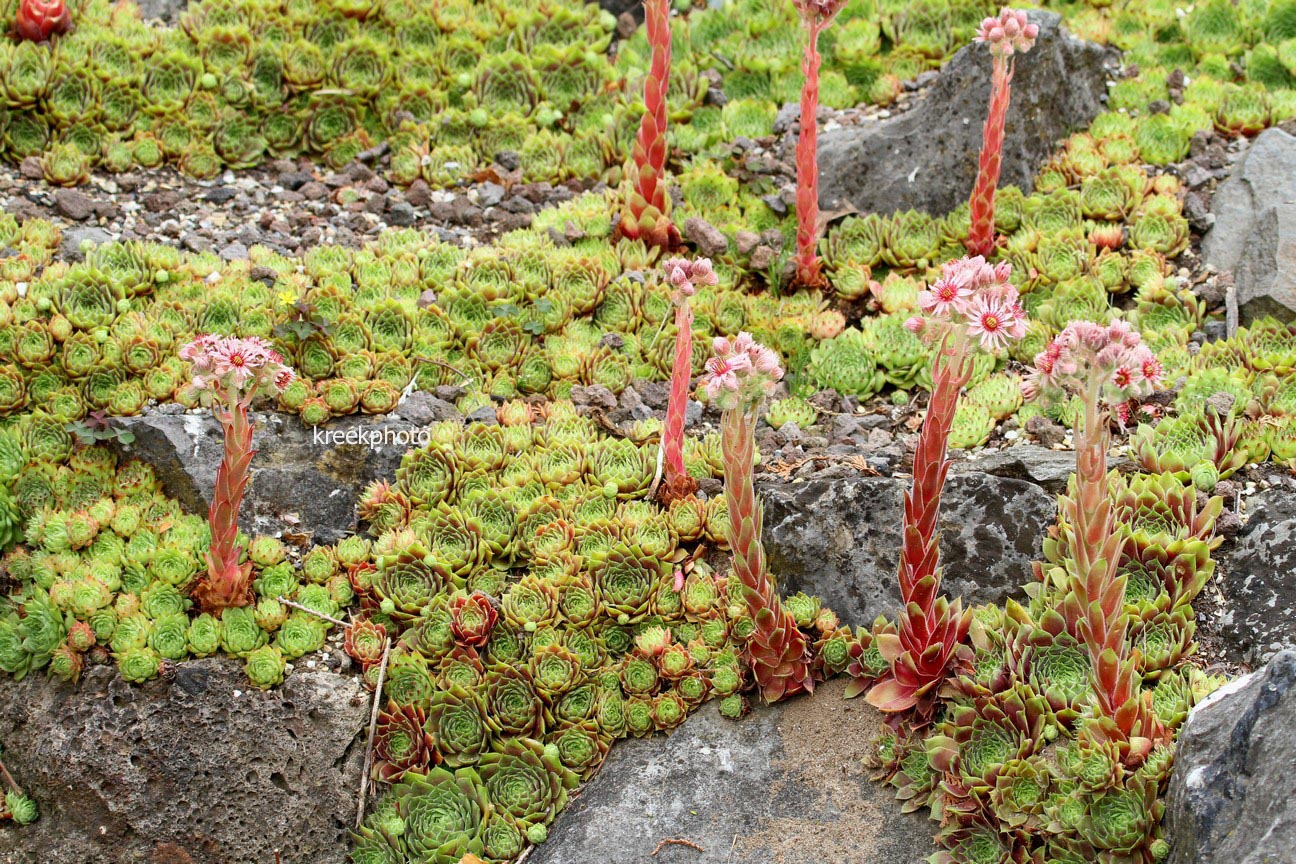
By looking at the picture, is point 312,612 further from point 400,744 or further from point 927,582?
point 927,582

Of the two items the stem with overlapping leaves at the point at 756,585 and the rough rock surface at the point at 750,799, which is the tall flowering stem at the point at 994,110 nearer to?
the stem with overlapping leaves at the point at 756,585

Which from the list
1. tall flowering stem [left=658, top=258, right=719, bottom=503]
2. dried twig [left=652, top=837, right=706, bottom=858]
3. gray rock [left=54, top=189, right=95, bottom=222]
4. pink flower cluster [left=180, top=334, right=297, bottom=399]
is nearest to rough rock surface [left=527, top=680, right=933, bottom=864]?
dried twig [left=652, top=837, right=706, bottom=858]

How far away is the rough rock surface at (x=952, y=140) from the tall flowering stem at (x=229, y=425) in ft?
11.5

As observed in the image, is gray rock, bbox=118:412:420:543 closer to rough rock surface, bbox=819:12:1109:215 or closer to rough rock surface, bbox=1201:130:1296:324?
rough rock surface, bbox=819:12:1109:215

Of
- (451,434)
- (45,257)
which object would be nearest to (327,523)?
(451,434)

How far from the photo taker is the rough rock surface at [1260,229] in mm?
5941

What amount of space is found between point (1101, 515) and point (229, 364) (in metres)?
3.02

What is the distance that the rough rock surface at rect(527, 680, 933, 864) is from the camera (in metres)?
4.36

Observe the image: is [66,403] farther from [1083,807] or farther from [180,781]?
[1083,807]

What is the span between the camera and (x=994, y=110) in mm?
6043

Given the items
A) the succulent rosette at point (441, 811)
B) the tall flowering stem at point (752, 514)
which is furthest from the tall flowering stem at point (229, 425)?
the tall flowering stem at point (752, 514)

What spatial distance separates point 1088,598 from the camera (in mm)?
3916

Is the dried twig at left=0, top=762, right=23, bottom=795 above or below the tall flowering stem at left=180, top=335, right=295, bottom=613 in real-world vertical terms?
below

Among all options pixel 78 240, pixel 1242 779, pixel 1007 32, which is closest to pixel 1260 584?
pixel 1242 779
